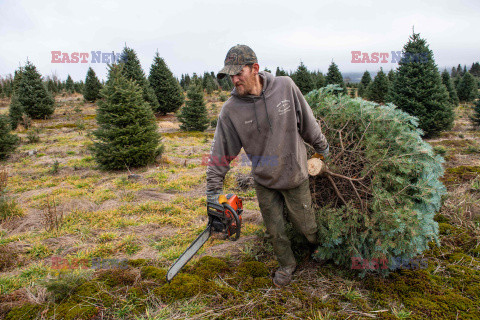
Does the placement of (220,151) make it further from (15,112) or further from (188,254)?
(15,112)

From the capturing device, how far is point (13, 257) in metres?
3.60

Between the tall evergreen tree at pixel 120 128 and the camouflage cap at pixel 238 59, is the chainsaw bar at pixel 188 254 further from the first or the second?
the tall evergreen tree at pixel 120 128

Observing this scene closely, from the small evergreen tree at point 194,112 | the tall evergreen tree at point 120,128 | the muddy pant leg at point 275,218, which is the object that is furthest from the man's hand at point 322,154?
the small evergreen tree at point 194,112

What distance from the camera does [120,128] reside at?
8102mm

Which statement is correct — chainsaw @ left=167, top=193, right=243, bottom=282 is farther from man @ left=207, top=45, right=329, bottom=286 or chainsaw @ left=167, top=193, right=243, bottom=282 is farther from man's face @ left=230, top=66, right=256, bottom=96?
man's face @ left=230, top=66, right=256, bottom=96

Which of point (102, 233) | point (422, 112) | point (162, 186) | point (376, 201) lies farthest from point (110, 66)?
point (422, 112)

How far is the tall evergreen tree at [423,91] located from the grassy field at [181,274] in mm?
6685

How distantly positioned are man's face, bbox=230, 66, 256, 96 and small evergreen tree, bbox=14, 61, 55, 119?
23653mm

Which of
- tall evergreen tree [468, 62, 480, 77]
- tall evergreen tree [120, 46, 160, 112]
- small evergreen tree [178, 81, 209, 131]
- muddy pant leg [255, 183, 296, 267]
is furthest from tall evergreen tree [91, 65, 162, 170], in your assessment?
tall evergreen tree [468, 62, 480, 77]

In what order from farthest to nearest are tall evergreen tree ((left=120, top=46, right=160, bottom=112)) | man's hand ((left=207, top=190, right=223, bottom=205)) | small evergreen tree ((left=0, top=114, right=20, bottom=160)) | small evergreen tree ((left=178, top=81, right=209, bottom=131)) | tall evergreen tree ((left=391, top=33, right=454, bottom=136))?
tall evergreen tree ((left=120, top=46, right=160, bottom=112)), small evergreen tree ((left=178, top=81, right=209, bottom=131)), tall evergreen tree ((left=391, top=33, right=454, bottom=136)), small evergreen tree ((left=0, top=114, right=20, bottom=160)), man's hand ((left=207, top=190, right=223, bottom=205))

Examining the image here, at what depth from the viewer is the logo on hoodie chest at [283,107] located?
2.46 meters

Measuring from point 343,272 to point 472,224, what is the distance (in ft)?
6.97

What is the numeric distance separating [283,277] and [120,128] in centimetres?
713

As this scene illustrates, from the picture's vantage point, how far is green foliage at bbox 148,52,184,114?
21016 mm
